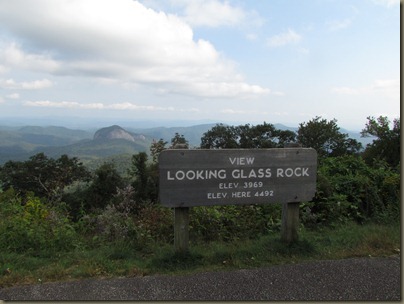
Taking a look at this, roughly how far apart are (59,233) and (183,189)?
5.76ft

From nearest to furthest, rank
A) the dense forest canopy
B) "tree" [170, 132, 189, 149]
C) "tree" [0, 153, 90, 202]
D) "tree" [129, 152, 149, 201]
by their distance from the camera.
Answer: "tree" [170, 132, 189, 149] → the dense forest canopy → "tree" [129, 152, 149, 201] → "tree" [0, 153, 90, 202]

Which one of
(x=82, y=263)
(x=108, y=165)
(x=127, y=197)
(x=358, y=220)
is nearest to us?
(x=82, y=263)

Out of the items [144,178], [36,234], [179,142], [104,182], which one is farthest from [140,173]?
[36,234]

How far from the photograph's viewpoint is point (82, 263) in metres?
3.17

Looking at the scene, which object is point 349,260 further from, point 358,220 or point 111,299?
point 111,299

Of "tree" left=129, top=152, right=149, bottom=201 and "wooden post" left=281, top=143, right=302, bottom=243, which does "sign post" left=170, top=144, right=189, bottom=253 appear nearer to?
"wooden post" left=281, top=143, right=302, bottom=243

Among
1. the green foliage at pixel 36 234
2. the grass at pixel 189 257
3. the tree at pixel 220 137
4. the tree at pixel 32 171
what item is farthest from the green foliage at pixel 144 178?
Answer: the grass at pixel 189 257

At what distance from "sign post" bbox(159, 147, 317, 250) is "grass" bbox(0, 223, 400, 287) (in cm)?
25

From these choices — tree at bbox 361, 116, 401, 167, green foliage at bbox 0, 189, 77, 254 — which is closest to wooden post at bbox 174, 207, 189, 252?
green foliage at bbox 0, 189, 77, 254

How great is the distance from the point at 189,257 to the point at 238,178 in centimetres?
96

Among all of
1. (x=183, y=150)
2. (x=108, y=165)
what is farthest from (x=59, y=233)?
(x=108, y=165)

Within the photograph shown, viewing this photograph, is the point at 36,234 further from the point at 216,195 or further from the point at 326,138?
the point at 326,138

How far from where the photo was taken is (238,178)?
3.43m

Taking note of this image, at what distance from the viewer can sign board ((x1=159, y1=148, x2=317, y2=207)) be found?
327 centimetres
